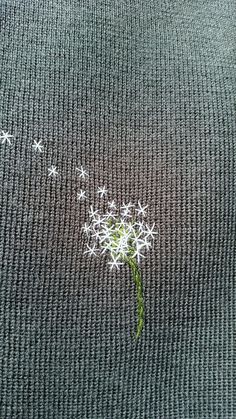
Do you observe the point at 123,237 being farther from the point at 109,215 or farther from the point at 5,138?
the point at 5,138

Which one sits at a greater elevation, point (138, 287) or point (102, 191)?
point (102, 191)

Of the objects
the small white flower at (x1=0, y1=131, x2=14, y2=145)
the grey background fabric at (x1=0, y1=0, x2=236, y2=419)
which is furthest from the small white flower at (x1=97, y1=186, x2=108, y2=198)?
the small white flower at (x1=0, y1=131, x2=14, y2=145)

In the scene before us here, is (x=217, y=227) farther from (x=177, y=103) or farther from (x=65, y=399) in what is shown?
(x=65, y=399)

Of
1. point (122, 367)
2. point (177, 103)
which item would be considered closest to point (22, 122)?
point (177, 103)

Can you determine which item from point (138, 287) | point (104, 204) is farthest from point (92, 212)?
point (138, 287)

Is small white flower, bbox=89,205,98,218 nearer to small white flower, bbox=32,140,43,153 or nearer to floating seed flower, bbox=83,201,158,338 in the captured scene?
floating seed flower, bbox=83,201,158,338
